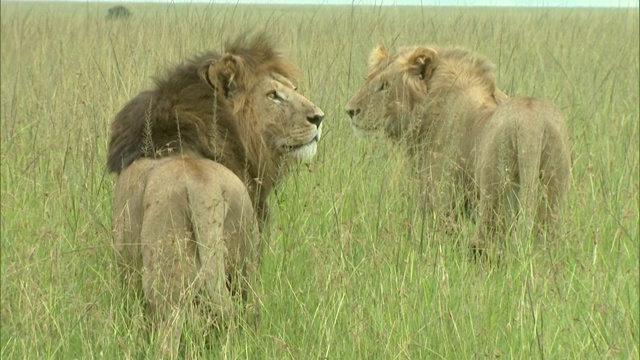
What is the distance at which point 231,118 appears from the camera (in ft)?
13.2

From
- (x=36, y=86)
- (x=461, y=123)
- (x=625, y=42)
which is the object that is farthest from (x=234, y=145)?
(x=625, y=42)

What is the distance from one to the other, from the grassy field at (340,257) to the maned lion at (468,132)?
14 centimetres

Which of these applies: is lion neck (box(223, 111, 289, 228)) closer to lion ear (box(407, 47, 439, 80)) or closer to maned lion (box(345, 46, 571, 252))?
maned lion (box(345, 46, 571, 252))

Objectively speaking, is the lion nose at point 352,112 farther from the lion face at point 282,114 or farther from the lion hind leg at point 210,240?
the lion hind leg at point 210,240

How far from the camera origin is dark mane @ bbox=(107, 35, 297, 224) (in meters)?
3.76

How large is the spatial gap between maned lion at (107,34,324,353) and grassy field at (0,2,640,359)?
140mm

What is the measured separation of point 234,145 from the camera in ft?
13.0

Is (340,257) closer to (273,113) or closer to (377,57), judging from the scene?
(273,113)

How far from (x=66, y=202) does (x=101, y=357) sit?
1581 millimetres

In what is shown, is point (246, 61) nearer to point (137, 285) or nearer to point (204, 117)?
point (204, 117)

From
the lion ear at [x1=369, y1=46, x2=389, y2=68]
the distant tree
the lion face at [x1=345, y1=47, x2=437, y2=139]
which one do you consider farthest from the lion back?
the distant tree

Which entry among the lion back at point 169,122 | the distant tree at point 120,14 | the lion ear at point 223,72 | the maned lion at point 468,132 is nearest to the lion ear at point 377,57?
the maned lion at point 468,132

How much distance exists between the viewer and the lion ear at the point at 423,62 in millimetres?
5254

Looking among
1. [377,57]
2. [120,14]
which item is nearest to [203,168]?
[377,57]
